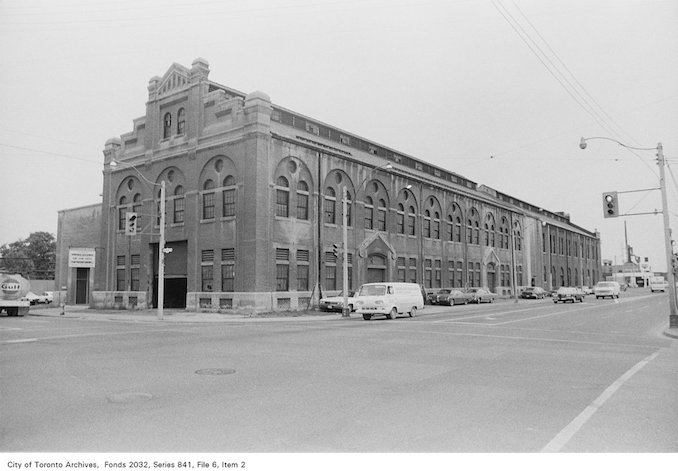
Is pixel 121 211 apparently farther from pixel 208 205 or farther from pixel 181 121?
pixel 208 205

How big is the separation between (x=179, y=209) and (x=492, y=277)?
43015mm

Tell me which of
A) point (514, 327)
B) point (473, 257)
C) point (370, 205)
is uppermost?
point (370, 205)

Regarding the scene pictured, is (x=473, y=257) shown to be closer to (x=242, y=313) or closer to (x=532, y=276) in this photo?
(x=532, y=276)

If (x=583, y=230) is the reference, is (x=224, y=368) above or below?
below

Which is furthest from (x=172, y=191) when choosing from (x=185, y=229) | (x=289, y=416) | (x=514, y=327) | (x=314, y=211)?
(x=289, y=416)

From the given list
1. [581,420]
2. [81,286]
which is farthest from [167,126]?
[581,420]

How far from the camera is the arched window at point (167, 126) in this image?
41237mm

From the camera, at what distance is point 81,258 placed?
3972cm

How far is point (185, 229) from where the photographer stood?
38.6 m

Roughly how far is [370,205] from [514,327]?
81.4ft

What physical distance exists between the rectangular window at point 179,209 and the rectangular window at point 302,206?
360 inches

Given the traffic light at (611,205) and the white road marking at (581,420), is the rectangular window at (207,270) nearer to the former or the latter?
the traffic light at (611,205)

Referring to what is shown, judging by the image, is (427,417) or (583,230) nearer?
(427,417)

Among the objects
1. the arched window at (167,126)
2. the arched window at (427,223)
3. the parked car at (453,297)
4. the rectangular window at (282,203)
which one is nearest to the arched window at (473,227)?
the arched window at (427,223)
